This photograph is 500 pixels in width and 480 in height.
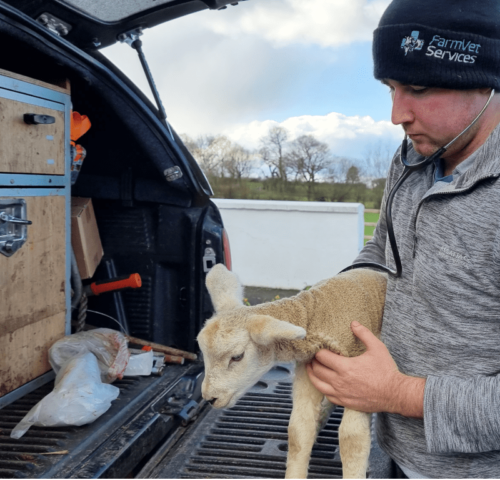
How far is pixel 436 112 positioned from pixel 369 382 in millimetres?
692

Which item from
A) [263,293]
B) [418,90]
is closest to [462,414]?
[418,90]

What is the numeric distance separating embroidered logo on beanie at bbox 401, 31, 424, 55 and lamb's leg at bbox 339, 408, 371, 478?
3.12 ft

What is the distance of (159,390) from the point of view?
96.9 inches

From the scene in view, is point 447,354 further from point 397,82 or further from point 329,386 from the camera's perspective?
point 397,82

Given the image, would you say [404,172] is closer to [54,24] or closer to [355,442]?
[355,442]

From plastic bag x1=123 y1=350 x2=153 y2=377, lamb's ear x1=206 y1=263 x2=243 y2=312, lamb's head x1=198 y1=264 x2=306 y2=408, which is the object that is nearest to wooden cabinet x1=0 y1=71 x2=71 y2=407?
plastic bag x1=123 y1=350 x2=153 y2=377

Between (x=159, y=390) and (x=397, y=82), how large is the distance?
1.74 metres

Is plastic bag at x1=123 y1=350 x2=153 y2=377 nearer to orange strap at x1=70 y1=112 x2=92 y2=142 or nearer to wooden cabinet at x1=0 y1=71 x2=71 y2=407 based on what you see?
wooden cabinet at x1=0 y1=71 x2=71 y2=407

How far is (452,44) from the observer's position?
1268 mm

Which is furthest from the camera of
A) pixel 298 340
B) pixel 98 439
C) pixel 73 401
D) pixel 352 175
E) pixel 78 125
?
pixel 352 175

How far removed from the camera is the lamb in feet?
4.61

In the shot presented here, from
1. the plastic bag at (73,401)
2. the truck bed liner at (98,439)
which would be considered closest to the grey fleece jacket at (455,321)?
the truck bed liner at (98,439)

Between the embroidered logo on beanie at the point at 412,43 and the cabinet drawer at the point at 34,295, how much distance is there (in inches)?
68.2

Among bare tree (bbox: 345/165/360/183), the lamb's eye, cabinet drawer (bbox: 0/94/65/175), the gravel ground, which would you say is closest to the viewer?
the lamb's eye
